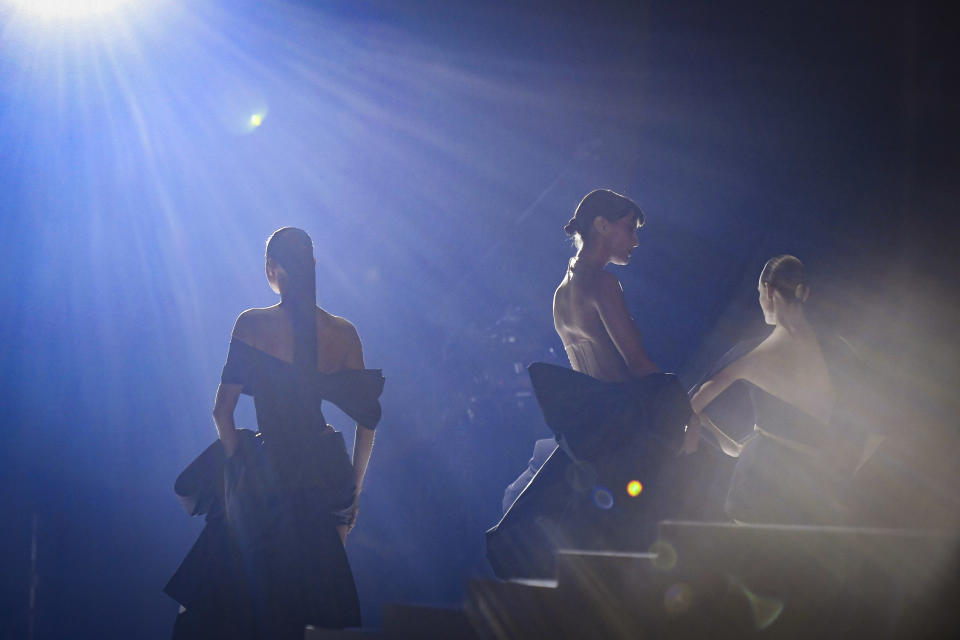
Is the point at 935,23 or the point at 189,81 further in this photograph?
the point at 189,81

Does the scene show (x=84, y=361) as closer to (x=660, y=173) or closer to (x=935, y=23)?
(x=660, y=173)

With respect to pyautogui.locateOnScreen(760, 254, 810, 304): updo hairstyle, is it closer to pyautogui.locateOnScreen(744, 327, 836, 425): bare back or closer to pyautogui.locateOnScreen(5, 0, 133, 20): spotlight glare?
pyautogui.locateOnScreen(744, 327, 836, 425): bare back

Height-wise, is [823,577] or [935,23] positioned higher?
[935,23]

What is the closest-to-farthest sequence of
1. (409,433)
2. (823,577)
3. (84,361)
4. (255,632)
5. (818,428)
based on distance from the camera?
(823,577) → (255,632) → (818,428) → (84,361) → (409,433)

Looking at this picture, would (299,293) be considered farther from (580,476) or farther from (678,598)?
(678,598)

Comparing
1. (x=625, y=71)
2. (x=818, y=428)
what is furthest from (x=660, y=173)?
(x=818, y=428)

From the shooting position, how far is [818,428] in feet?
10.3

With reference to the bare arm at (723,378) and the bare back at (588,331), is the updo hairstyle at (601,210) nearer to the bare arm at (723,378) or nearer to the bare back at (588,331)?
the bare back at (588,331)

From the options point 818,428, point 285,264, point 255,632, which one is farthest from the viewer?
point 818,428

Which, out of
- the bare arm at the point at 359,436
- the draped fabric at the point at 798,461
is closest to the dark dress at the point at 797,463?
the draped fabric at the point at 798,461

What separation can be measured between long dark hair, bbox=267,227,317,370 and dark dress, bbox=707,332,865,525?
1.90m

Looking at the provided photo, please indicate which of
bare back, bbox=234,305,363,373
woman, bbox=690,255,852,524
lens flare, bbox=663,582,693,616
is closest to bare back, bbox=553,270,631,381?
woman, bbox=690,255,852,524

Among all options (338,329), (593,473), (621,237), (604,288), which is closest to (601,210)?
(621,237)

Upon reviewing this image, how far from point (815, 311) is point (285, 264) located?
323 centimetres
